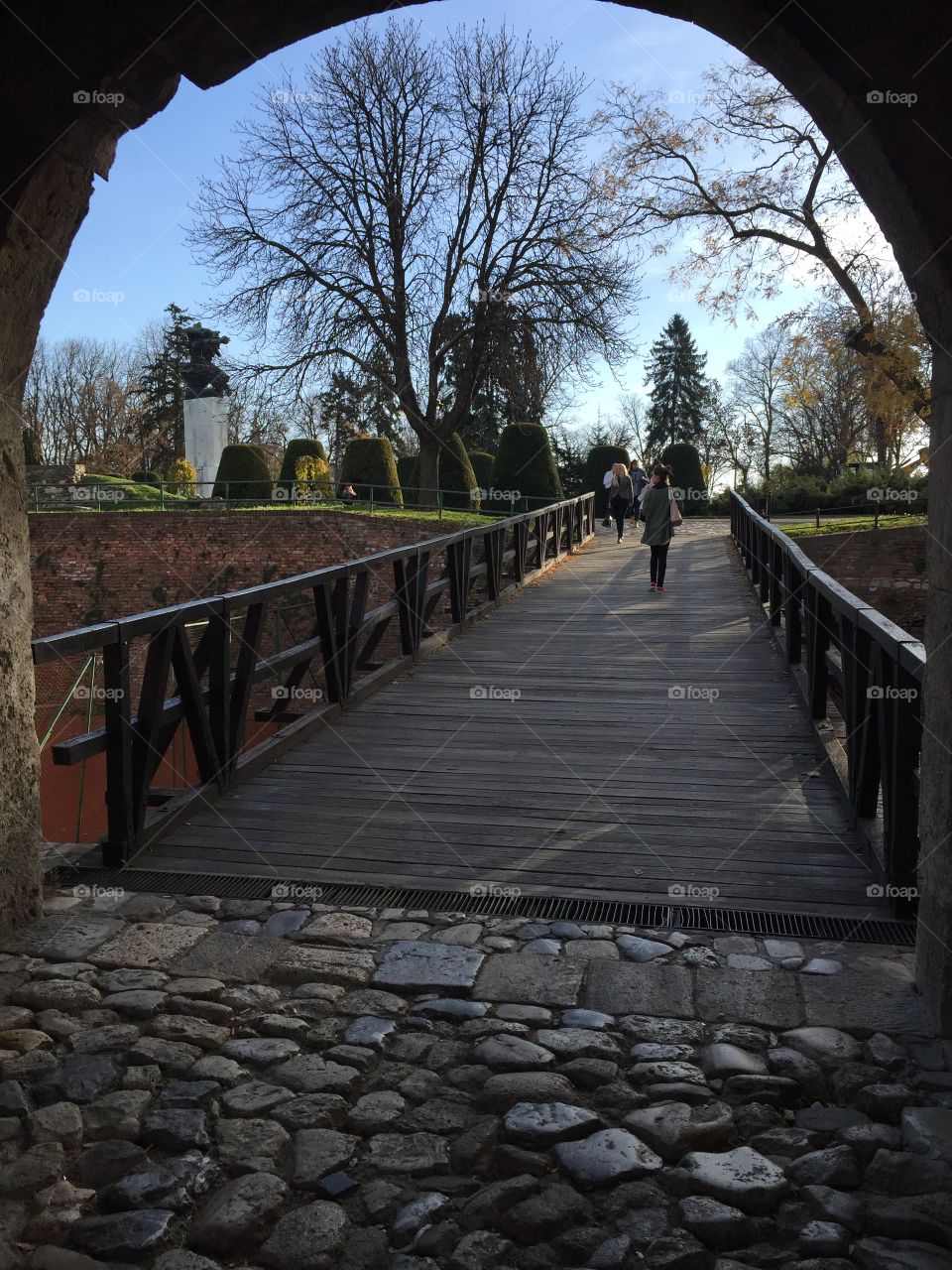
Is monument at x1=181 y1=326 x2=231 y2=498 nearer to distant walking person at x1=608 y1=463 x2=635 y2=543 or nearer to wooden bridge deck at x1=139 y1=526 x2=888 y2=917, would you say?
distant walking person at x1=608 y1=463 x2=635 y2=543

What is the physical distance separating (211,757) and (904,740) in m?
3.15

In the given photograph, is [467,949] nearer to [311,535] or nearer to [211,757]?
[211,757]

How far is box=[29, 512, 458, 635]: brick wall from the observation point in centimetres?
2630

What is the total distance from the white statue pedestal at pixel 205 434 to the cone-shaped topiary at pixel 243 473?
11.5 feet

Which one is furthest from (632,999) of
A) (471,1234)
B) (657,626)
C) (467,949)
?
(657,626)

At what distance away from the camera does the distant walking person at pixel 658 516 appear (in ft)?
41.9

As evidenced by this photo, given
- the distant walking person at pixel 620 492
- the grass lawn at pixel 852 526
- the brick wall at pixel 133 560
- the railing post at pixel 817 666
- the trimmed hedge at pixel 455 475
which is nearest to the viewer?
the railing post at pixel 817 666

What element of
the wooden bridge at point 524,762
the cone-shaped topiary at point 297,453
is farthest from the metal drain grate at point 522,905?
the cone-shaped topiary at point 297,453

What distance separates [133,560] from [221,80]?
24.4 meters

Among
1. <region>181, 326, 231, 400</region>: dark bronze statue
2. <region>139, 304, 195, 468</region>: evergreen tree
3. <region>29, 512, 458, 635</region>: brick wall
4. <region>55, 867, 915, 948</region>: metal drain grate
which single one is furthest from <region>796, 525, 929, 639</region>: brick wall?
<region>139, 304, 195, 468</region>: evergreen tree

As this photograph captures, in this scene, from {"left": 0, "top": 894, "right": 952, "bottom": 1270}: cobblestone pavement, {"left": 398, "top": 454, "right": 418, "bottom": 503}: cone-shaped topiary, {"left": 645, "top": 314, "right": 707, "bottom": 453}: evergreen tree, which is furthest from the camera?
{"left": 645, "top": 314, "right": 707, "bottom": 453}: evergreen tree

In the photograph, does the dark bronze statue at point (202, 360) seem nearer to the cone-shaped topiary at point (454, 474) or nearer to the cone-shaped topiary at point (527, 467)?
the cone-shaped topiary at point (454, 474)

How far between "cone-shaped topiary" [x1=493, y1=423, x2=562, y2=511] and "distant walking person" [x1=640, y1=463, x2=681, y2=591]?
14.2 meters

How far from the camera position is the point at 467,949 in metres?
3.63
